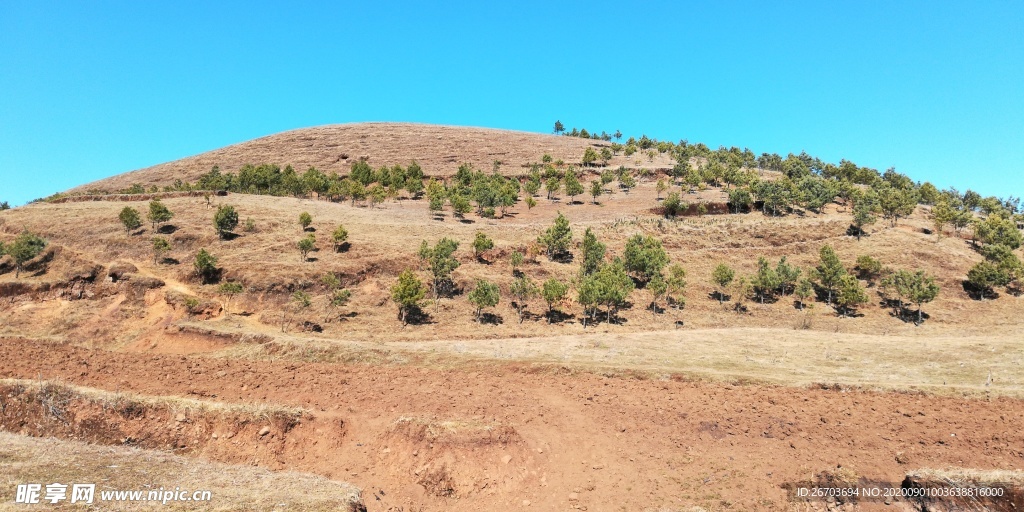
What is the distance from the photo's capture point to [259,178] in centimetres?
8969

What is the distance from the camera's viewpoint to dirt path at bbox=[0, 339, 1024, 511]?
1392 centimetres

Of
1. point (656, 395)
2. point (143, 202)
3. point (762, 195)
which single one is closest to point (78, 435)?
point (656, 395)

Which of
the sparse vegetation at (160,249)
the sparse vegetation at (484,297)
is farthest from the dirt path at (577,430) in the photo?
the sparse vegetation at (160,249)

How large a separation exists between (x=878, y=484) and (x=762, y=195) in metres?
81.4

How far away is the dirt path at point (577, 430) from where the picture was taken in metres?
13.9

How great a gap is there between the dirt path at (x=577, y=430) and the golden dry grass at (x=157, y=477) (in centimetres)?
202

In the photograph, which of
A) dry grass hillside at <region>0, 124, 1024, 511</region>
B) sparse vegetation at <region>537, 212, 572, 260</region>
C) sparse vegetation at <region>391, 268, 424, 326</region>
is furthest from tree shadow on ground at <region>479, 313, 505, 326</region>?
sparse vegetation at <region>537, 212, 572, 260</region>

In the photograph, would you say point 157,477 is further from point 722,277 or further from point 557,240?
point 722,277

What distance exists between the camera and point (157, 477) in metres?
11.3

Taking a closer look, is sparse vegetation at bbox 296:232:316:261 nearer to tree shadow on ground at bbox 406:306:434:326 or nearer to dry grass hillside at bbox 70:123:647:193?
tree shadow on ground at bbox 406:306:434:326

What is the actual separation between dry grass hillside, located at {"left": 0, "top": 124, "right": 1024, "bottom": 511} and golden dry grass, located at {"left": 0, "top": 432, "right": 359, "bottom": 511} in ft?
5.55

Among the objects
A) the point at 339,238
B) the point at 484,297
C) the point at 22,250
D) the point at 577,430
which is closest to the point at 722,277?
the point at 484,297

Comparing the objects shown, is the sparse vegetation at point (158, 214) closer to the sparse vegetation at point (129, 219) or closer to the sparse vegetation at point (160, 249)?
the sparse vegetation at point (129, 219)

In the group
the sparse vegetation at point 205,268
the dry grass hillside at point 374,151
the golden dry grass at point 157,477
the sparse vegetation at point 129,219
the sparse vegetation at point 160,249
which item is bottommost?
the golden dry grass at point 157,477
